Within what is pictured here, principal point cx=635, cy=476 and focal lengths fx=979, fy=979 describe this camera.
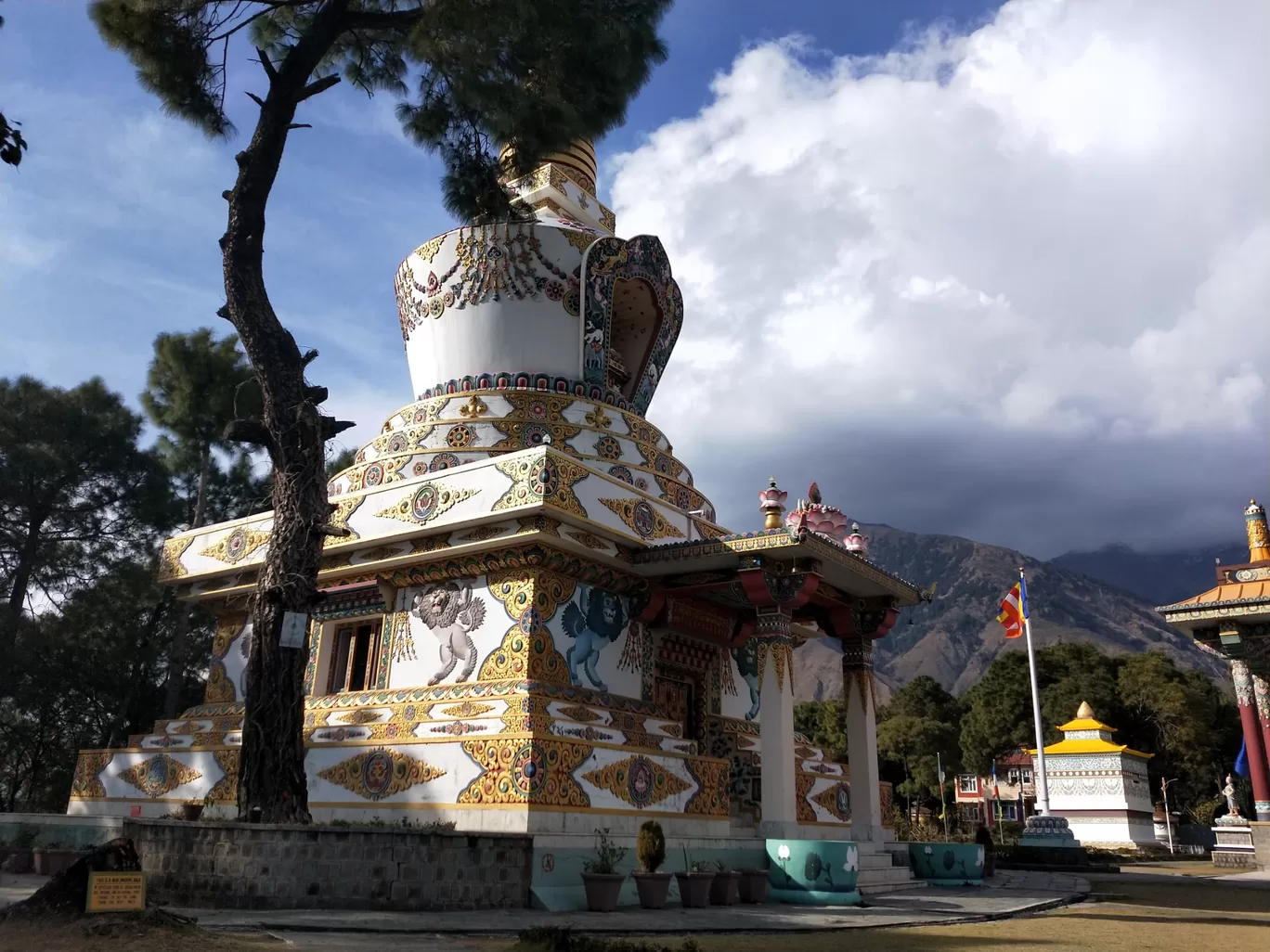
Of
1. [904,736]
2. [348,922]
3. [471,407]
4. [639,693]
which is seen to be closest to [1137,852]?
[904,736]

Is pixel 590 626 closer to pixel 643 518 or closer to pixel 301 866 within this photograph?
pixel 643 518

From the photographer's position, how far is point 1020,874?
68.5 feet

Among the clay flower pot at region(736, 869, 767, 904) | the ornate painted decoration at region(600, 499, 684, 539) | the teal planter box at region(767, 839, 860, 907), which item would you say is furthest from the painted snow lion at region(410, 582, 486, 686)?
the teal planter box at region(767, 839, 860, 907)

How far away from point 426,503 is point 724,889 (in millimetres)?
6719

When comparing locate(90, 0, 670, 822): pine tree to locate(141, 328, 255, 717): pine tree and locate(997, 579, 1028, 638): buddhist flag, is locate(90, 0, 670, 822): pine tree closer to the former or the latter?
locate(141, 328, 255, 717): pine tree

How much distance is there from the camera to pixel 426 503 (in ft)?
47.4

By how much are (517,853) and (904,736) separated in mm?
44853

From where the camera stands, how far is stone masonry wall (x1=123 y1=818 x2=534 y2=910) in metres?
8.89

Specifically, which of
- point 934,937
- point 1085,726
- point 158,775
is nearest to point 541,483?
point 934,937

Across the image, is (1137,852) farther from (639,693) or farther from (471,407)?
(471,407)

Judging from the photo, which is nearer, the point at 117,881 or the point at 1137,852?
the point at 117,881

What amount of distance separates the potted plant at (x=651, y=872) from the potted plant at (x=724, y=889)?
Answer: 947mm

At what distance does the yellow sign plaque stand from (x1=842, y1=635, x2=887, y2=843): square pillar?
36.8 feet

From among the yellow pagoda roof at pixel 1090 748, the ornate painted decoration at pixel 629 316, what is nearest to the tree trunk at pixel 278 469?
the ornate painted decoration at pixel 629 316
